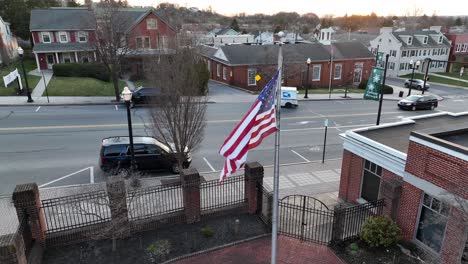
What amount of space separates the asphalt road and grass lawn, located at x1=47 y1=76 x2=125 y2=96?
Result: 5.03 m

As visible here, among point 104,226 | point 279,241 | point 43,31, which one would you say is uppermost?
point 43,31

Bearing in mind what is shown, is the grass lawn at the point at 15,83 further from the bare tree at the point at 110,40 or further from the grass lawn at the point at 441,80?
the grass lawn at the point at 441,80

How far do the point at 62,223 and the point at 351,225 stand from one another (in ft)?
32.9

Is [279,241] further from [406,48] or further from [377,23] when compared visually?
[377,23]

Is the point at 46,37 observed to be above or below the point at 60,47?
above

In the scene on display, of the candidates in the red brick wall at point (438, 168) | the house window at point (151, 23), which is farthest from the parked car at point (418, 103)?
the house window at point (151, 23)

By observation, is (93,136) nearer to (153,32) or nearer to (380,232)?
(380,232)

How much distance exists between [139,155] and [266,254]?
8243 millimetres

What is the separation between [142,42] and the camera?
48438 millimetres

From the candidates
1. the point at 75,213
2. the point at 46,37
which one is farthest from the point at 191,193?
the point at 46,37

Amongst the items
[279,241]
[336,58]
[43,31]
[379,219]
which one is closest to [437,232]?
[379,219]

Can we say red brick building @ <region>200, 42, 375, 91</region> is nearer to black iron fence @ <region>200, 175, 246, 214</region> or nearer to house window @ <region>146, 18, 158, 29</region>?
house window @ <region>146, 18, 158, 29</region>

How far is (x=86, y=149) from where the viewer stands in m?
19.6

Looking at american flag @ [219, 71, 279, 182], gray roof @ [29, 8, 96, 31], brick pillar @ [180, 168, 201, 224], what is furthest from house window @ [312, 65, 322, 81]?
american flag @ [219, 71, 279, 182]
